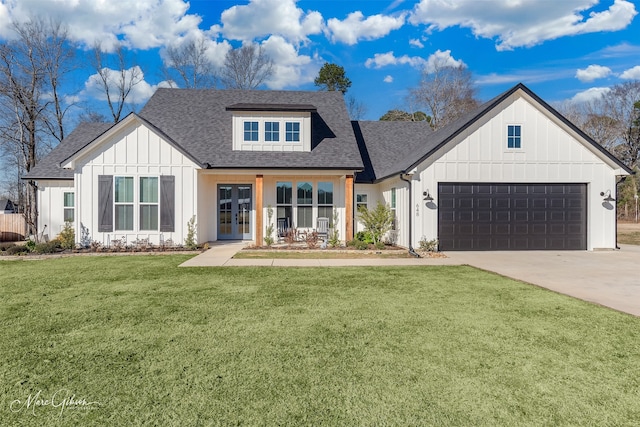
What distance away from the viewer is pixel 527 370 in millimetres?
3176

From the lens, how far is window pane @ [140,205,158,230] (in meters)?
12.1

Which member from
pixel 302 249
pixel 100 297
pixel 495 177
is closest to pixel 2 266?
pixel 100 297

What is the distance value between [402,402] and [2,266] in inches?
430

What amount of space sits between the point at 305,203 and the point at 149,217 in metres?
5.83

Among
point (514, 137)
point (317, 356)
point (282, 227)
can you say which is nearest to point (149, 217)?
point (282, 227)

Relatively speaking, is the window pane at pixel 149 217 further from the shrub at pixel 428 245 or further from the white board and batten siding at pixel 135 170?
the shrub at pixel 428 245

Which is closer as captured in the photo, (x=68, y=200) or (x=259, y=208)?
(x=259, y=208)

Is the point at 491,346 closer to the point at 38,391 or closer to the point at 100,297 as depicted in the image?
the point at 38,391

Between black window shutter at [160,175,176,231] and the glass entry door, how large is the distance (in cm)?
236

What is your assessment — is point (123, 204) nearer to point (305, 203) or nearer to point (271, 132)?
point (271, 132)

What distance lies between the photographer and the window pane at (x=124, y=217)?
12.1 metres

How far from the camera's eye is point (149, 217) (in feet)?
39.9

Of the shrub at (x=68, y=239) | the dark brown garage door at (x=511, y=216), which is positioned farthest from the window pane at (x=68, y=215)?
the dark brown garage door at (x=511, y=216)

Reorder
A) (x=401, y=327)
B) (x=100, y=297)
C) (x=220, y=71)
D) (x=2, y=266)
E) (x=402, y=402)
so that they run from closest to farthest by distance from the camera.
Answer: (x=402, y=402) < (x=401, y=327) < (x=100, y=297) < (x=2, y=266) < (x=220, y=71)
